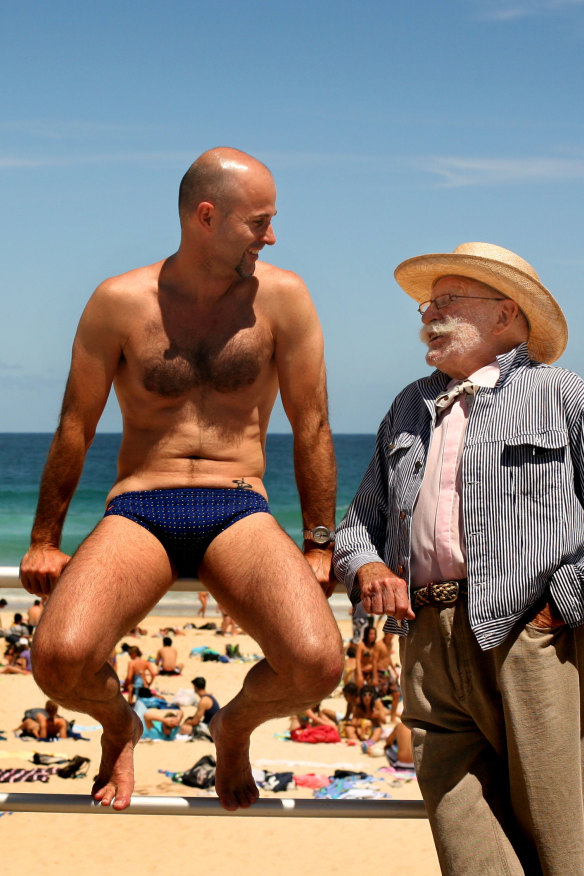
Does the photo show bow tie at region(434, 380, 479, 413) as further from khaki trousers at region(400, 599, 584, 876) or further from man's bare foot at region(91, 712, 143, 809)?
man's bare foot at region(91, 712, 143, 809)

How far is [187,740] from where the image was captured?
40.9 ft

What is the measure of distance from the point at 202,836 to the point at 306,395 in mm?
7561

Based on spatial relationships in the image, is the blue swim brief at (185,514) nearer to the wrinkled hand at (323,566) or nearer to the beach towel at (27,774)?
the wrinkled hand at (323,566)

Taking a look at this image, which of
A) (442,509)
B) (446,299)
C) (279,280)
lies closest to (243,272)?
(279,280)

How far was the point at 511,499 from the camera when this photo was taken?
2.51 meters

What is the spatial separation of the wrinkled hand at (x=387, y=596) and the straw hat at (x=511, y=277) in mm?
851

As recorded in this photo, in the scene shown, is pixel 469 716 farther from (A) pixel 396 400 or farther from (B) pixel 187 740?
(B) pixel 187 740

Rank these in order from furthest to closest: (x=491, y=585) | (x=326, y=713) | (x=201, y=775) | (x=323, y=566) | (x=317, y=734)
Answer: (x=326, y=713), (x=317, y=734), (x=201, y=775), (x=323, y=566), (x=491, y=585)

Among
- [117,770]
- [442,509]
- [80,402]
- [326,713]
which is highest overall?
[80,402]

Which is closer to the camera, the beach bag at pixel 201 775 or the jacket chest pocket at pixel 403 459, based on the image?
the jacket chest pocket at pixel 403 459

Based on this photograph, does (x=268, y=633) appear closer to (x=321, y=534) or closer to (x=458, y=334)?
(x=321, y=534)

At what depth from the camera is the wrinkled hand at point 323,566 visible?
2930 mm

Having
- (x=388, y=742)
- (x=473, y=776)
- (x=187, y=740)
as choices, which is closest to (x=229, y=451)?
(x=473, y=776)

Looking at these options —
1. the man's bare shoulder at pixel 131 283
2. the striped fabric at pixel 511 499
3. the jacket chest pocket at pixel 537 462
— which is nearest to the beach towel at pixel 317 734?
the man's bare shoulder at pixel 131 283
